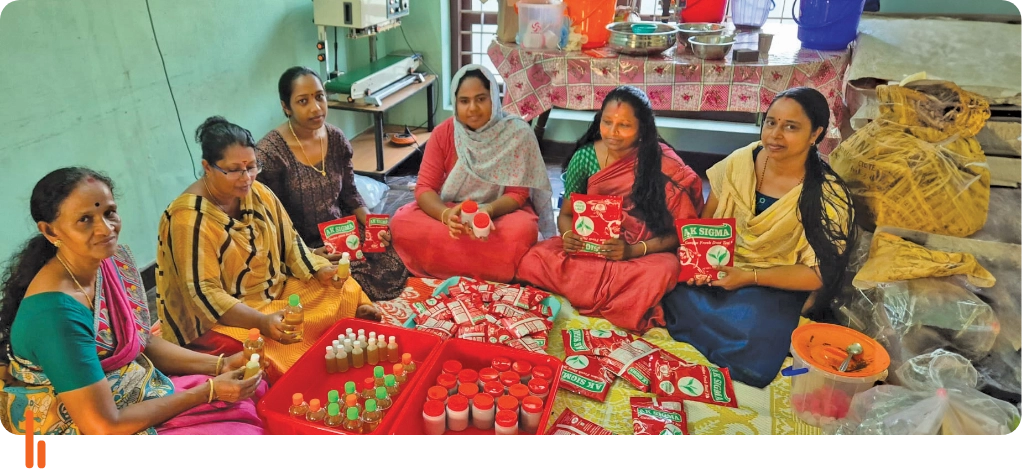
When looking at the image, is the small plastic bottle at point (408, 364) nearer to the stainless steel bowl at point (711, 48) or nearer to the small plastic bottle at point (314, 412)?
the small plastic bottle at point (314, 412)

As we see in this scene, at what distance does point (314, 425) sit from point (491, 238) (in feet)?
3.45

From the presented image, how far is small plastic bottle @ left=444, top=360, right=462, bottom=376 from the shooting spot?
184cm

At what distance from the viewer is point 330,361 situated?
1.92m

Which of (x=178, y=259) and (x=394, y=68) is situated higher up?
(x=394, y=68)

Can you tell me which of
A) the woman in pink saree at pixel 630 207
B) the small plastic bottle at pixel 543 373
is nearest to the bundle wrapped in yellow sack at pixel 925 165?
the woman in pink saree at pixel 630 207

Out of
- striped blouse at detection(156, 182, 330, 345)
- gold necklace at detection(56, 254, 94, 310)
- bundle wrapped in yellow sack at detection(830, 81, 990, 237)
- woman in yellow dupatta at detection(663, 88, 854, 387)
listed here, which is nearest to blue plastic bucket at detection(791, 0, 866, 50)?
bundle wrapped in yellow sack at detection(830, 81, 990, 237)

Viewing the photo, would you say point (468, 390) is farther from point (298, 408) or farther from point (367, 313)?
point (367, 313)

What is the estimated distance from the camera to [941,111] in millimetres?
1938

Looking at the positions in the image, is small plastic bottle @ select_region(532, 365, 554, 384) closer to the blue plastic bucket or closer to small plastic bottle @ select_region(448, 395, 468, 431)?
small plastic bottle @ select_region(448, 395, 468, 431)

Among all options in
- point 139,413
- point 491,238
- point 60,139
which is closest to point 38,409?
point 139,413

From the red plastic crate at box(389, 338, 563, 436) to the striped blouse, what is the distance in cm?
62

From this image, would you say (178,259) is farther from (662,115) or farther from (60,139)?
(662,115)

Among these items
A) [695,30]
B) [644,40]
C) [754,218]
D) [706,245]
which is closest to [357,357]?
[706,245]

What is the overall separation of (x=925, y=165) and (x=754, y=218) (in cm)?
49
